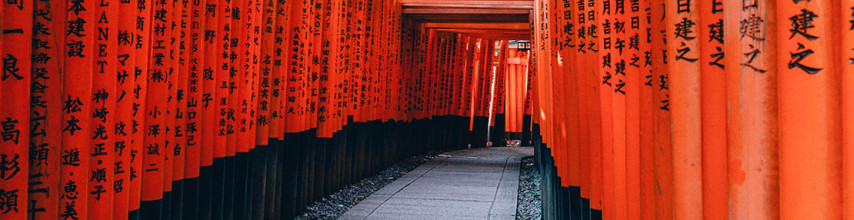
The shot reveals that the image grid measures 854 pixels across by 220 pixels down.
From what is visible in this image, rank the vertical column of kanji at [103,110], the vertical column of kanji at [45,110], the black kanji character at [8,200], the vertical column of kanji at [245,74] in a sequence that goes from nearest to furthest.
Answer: the black kanji character at [8,200] < the vertical column of kanji at [45,110] < the vertical column of kanji at [103,110] < the vertical column of kanji at [245,74]

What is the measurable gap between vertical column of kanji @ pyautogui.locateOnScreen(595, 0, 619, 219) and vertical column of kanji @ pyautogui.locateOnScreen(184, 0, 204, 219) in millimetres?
2573

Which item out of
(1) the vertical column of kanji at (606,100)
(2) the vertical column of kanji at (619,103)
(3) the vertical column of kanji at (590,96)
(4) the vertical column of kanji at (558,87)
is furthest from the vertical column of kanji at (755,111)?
(4) the vertical column of kanji at (558,87)

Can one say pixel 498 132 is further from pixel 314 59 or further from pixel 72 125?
pixel 72 125

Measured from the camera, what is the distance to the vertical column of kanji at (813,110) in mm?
1278

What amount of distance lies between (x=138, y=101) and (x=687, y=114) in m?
2.73

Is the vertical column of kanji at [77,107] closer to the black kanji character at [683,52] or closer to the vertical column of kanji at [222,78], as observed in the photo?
the vertical column of kanji at [222,78]

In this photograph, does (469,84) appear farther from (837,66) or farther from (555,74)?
(837,66)

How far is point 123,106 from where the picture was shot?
303 centimetres

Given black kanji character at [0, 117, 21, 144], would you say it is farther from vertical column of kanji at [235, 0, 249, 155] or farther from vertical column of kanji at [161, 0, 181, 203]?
vertical column of kanji at [235, 0, 249, 155]

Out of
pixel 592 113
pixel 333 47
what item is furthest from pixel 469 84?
pixel 592 113

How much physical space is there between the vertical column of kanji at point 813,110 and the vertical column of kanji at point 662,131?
59cm


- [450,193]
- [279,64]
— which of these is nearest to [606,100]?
[279,64]

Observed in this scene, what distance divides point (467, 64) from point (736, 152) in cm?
Answer: 1269

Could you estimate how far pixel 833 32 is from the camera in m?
1.29
